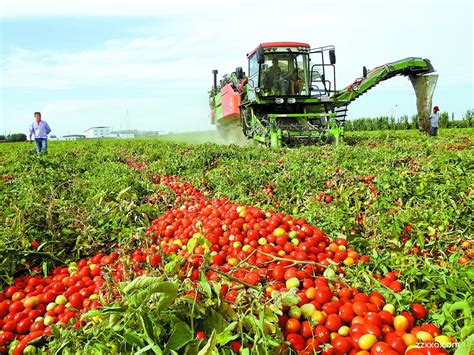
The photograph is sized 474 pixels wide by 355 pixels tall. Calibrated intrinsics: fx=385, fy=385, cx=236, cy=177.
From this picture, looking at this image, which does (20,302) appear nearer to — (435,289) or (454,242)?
(435,289)

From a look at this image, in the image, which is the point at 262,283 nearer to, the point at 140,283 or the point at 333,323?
the point at 333,323

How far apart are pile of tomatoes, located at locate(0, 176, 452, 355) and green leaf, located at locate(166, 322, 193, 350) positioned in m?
0.33

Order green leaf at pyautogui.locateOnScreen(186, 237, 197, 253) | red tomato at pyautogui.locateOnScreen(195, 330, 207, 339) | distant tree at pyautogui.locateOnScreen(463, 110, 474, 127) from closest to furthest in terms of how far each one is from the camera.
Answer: red tomato at pyautogui.locateOnScreen(195, 330, 207, 339) → green leaf at pyautogui.locateOnScreen(186, 237, 197, 253) → distant tree at pyautogui.locateOnScreen(463, 110, 474, 127)

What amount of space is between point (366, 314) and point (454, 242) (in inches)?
63.6

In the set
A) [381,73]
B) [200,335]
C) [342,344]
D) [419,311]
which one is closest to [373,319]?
[342,344]

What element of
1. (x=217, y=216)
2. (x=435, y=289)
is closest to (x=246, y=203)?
(x=217, y=216)

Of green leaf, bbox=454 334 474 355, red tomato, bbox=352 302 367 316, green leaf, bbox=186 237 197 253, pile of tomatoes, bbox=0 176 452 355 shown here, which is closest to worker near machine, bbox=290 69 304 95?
pile of tomatoes, bbox=0 176 452 355

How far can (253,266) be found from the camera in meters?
2.60

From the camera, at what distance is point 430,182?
180 inches

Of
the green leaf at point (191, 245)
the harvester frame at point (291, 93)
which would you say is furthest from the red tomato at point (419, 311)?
the harvester frame at point (291, 93)

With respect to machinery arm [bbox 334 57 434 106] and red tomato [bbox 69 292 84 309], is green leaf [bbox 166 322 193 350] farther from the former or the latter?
machinery arm [bbox 334 57 434 106]

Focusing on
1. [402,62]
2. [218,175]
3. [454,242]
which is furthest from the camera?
[402,62]

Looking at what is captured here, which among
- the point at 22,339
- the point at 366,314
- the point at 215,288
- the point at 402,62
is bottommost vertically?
the point at 22,339

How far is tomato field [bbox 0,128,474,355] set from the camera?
6.20 ft
